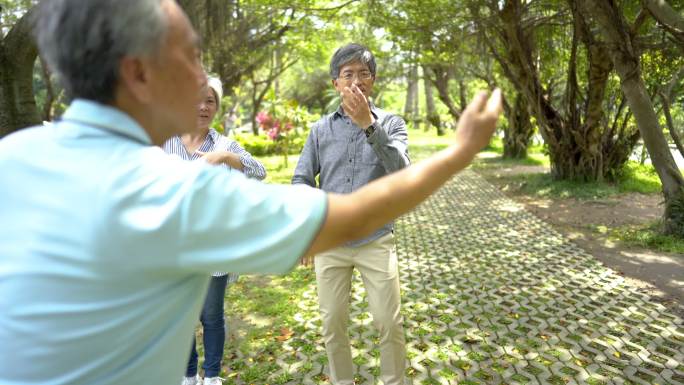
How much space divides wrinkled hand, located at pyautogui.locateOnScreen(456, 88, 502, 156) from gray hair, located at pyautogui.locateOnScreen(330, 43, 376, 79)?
1647 millimetres

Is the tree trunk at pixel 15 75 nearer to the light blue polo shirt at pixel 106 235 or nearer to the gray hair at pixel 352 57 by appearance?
the gray hair at pixel 352 57

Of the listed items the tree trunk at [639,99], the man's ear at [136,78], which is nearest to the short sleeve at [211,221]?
the man's ear at [136,78]

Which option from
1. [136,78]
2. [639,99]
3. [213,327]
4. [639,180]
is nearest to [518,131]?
[639,180]

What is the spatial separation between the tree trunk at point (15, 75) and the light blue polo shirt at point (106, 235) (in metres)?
4.29

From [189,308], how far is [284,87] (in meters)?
36.9

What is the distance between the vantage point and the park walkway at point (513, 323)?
353 centimetres

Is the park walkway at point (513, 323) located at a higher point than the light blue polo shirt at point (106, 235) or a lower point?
lower

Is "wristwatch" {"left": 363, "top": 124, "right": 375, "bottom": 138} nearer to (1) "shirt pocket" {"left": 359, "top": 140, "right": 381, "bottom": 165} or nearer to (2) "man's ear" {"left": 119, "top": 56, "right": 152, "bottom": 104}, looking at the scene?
(1) "shirt pocket" {"left": 359, "top": 140, "right": 381, "bottom": 165}

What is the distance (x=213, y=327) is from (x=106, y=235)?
89.9 inches

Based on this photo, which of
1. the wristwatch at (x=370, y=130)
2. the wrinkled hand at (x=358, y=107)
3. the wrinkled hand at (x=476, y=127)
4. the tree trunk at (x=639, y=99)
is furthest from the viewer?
the tree trunk at (x=639, y=99)

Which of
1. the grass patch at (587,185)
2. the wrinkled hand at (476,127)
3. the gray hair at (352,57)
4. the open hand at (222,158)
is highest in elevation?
the gray hair at (352,57)

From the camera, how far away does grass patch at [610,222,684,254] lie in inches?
254

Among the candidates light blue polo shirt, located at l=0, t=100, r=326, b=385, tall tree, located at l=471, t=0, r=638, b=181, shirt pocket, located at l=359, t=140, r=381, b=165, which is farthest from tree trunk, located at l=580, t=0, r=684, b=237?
light blue polo shirt, located at l=0, t=100, r=326, b=385

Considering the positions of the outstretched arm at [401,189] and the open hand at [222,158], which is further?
the open hand at [222,158]
